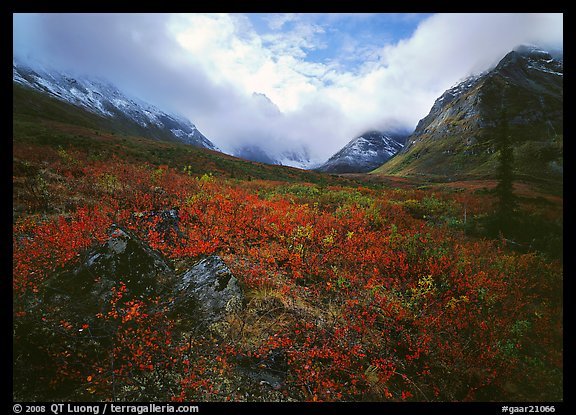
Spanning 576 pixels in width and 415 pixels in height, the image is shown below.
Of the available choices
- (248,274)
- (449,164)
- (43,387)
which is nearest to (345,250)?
(248,274)

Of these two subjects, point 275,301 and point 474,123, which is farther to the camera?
point 474,123

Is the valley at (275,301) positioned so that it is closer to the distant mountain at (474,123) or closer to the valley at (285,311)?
the valley at (285,311)

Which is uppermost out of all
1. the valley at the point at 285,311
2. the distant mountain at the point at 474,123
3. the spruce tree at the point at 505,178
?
the distant mountain at the point at 474,123

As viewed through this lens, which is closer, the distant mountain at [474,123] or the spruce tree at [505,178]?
the spruce tree at [505,178]

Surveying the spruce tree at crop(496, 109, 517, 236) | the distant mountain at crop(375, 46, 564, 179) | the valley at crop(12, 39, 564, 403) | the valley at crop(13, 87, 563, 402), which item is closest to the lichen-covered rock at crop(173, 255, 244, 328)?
the valley at crop(12, 39, 564, 403)

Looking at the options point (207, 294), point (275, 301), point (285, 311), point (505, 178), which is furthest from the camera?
point (505, 178)

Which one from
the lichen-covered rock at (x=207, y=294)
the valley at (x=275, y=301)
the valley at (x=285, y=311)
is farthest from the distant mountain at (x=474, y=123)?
the lichen-covered rock at (x=207, y=294)

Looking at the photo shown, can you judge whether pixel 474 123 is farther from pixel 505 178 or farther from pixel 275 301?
pixel 275 301

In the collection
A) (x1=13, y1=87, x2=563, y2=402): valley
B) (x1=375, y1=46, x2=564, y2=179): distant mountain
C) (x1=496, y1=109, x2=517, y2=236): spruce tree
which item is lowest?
(x1=13, y1=87, x2=563, y2=402): valley

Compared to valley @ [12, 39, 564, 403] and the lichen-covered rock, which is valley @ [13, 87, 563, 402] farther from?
the lichen-covered rock

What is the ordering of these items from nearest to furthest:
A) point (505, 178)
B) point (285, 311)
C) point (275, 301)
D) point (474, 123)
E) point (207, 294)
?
point (207, 294) < point (285, 311) < point (275, 301) < point (505, 178) < point (474, 123)

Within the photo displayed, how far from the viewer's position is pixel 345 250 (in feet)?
31.4

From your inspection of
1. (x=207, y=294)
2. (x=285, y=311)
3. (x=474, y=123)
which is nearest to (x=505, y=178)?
(x=285, y=311)
